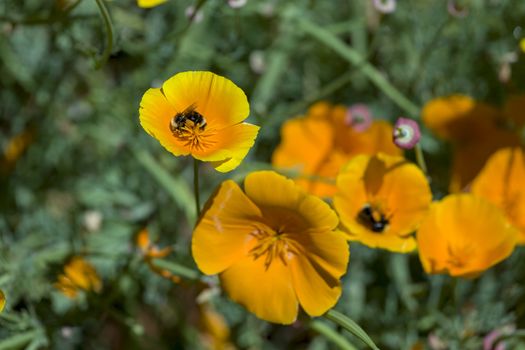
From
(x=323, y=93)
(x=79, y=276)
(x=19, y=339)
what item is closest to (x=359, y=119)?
(x=323, y=93)

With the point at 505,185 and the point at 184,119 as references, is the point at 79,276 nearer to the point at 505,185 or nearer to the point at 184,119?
the point at 184,119

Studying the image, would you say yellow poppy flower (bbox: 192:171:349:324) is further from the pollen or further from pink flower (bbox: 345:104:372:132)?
pink flower (bbox: 345:104:372:132)

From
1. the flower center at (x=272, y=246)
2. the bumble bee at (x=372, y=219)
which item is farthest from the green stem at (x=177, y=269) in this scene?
the bumble bee at (x=372, y=219)

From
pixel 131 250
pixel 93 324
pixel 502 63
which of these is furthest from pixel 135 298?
pixel 502 63

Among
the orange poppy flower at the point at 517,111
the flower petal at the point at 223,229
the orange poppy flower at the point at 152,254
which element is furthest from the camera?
the orange poppy flower at the point at 517,111

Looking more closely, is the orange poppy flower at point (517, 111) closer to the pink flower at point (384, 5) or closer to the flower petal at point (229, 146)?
the pink flower at point (384, 5)
